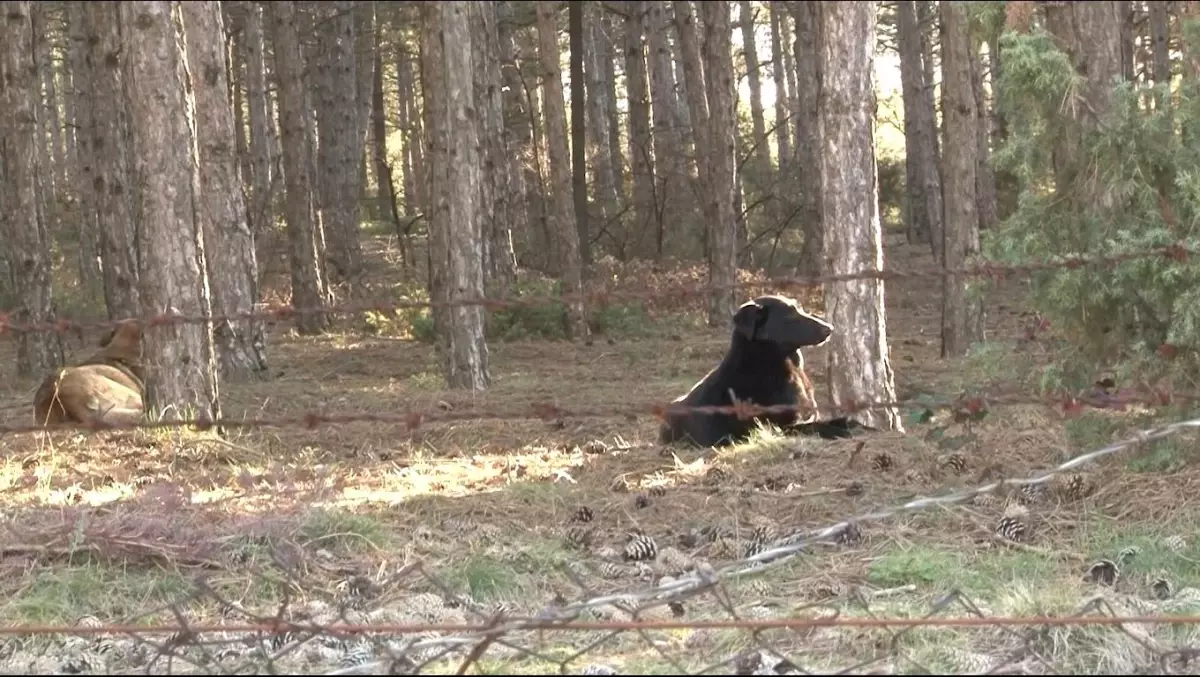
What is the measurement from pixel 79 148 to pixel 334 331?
1018cm

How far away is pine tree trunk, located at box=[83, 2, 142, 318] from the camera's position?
18797mm

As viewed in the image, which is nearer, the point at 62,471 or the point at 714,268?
the point at 62,471

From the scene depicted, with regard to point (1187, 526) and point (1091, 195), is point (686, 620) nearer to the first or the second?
point (1187, 526)

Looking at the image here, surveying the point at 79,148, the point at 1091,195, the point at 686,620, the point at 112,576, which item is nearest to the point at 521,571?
the point at 686,620

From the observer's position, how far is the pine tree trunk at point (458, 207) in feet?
44.3

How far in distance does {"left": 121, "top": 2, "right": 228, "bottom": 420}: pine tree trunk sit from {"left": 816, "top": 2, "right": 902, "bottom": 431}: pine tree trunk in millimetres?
4879

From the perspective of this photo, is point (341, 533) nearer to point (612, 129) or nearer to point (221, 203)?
point (221, 203)

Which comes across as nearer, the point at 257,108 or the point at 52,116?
the point at 257,108

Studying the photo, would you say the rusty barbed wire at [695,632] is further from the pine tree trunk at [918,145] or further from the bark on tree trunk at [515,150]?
the bark on tree trunk at [515,150]

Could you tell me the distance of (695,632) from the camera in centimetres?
460

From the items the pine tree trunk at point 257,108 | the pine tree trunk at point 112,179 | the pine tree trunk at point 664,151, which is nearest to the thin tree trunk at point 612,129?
the pine tree trunk at point 664,151

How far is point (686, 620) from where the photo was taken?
4848 mm

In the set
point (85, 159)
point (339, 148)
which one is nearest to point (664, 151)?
point (339, 148)

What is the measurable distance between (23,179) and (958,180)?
37.0 ft
